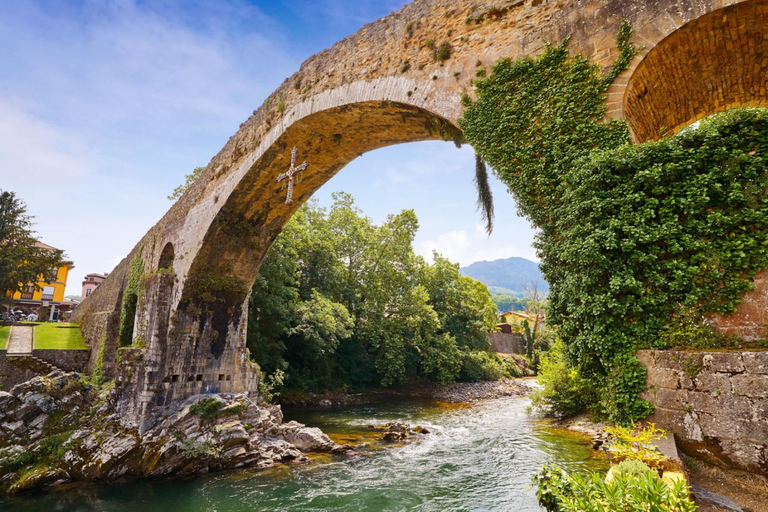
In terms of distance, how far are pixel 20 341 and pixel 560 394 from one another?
17.9 metres

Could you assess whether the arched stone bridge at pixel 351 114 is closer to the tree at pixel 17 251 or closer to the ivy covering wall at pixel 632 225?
the ivy covering wall at pixel 632 225

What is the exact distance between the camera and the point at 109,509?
712cm

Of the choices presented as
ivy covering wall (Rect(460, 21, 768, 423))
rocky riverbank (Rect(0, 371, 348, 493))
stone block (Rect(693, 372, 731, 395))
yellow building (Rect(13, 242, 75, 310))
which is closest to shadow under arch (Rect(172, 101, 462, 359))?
rocky riverbank (Rect(0, 371, 348, 493))

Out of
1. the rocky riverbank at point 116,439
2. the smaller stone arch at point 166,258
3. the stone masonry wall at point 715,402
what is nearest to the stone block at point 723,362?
the stone masonry wall at point 715,402

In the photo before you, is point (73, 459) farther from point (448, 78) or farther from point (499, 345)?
point (499, 345)

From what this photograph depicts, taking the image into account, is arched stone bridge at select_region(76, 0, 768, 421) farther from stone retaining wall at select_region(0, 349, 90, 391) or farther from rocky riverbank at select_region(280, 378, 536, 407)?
rocky riverbank at select_region(280, 378, 536, 407)

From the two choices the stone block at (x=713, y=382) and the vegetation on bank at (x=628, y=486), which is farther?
the stone block at (x=713, y=382)

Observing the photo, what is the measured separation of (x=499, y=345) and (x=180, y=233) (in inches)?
1084

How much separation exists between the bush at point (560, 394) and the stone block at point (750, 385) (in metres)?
10.4

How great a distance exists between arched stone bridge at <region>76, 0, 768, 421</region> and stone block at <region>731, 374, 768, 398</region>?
2083 mm

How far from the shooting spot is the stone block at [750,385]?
263 cm

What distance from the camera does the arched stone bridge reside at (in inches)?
160

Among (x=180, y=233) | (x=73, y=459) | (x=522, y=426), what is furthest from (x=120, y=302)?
(x=522, y=426)

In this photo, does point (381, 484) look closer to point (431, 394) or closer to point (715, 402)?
point (715, 402)
